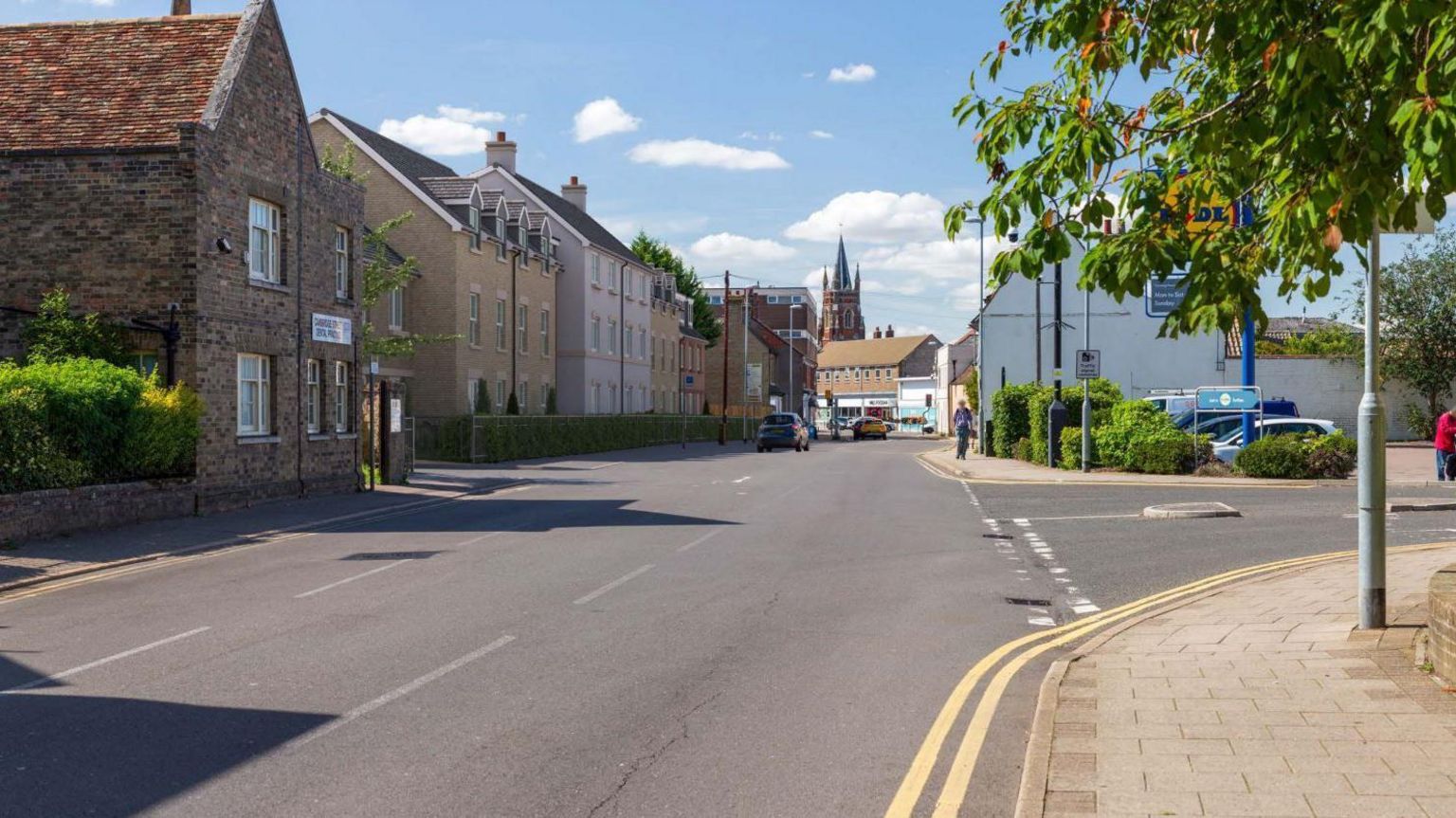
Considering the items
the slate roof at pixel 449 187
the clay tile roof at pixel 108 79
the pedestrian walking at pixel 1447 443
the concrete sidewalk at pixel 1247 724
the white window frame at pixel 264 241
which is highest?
the slate roof at pixel 449 187

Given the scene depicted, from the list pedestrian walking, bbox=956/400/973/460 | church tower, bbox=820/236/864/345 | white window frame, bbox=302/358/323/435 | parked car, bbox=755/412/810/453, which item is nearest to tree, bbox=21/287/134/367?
white window frame, bbox=302/358/323/435

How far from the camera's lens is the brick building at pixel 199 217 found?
69.5 ft

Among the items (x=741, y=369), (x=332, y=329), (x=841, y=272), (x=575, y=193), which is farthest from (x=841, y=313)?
(x=332, y=329)

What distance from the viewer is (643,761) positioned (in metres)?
6.23

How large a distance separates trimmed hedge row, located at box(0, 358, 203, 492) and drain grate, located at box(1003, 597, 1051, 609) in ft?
41.4

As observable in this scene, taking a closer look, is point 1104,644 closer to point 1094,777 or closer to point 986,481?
point 1094,777

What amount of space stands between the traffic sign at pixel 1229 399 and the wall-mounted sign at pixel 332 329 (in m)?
19.3

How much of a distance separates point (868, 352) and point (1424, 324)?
118 metres

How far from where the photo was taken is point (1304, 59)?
557 cm

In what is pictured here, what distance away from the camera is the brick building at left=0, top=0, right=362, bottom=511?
21.2m

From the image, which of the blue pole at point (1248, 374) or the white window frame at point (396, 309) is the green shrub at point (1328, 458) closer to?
the blue pole at point (1248, 374)

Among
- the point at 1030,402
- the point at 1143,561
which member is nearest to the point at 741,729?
the point at 1143,561

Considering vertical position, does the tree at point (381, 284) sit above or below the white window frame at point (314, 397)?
above

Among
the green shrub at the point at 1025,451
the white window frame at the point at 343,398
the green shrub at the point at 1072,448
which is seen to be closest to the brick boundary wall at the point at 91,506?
the white window frame at the point at 343,398
